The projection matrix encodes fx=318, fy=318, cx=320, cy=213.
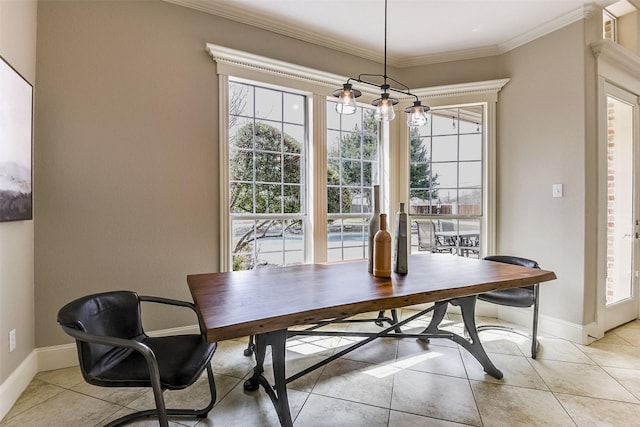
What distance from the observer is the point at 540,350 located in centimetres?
263

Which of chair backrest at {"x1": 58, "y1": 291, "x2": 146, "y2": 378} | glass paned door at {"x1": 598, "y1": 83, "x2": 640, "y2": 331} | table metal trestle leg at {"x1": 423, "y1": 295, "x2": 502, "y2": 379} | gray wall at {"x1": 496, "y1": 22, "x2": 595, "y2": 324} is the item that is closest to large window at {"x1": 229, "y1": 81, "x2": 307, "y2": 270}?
chair backrest at {"x1": 58, "y1": 291, "x2": 146, "y2": 378}

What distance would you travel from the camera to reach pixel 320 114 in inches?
131

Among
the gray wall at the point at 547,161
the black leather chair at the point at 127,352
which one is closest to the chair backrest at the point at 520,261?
the gray wall at the point at 547,161

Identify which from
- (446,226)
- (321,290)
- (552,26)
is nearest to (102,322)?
(321,290)

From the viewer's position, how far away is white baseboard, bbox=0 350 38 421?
1.80m

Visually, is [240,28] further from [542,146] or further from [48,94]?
[542,146]

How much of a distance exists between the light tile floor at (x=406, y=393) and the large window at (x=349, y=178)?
126 cm

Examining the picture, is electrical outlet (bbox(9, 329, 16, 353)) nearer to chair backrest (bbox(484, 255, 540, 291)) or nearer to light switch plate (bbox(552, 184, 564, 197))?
chair backrest (bbox(484, 255, 540, 291))

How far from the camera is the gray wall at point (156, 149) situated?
2.29 metres

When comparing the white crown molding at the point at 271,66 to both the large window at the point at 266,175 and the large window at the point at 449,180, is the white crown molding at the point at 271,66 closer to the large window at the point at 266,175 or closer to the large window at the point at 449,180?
the large window at the point at 266,175

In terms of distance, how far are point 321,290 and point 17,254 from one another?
195 cm

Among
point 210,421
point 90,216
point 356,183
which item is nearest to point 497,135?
point 356,183

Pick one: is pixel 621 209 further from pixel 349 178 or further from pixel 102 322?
pixel 102 322

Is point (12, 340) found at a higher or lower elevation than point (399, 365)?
higher
